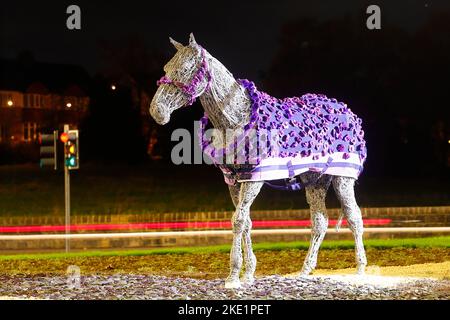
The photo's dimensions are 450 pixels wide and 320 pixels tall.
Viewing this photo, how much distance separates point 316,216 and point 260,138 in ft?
5.13

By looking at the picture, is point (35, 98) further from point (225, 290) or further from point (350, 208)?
point (225, 290)

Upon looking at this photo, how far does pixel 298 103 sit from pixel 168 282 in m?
2.55

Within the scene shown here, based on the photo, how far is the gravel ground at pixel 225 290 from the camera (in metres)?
8.80

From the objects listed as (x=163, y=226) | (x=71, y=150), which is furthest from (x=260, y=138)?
(x=163, y=226)

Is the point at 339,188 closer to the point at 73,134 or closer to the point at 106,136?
the point at 73,134

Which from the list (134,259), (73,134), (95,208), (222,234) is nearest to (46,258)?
(134,259)

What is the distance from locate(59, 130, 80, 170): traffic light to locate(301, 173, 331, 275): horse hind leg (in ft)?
29.6

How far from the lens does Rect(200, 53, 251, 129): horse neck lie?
8.89 meters

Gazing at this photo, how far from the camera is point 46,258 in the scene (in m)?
15.2

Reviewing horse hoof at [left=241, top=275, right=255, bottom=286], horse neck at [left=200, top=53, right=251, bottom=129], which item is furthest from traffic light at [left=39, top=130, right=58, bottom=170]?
horse neck at [left=200, top=53, right=251, bottom=129]

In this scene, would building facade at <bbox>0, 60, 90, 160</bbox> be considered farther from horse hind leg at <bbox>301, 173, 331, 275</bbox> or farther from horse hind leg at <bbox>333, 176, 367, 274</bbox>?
horse hind leg at <bbox>333, 176, 367, 274</bbox>

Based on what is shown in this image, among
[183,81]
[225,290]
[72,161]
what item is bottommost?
[225,290]

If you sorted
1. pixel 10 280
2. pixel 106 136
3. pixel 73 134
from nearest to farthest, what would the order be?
pixel 10 280, pixel 73 134, pixel 106 136

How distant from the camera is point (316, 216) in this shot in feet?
33.0
